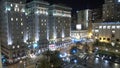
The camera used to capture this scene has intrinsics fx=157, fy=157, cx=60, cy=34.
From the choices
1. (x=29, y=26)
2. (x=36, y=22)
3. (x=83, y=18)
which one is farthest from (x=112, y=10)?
(x=29, y=26)

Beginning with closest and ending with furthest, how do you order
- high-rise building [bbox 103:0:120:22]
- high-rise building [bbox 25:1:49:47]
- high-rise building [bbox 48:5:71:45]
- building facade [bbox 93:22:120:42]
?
1. high-rise building [bbox 25:1:49:47]
2. building facade [bbox 93:22:120:42]
3. high-rise building [bbox 48:5:71:45]
4. high-rise building [bbox 103:0:120:22]

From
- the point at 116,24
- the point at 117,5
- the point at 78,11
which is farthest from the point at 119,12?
the point at 78,11

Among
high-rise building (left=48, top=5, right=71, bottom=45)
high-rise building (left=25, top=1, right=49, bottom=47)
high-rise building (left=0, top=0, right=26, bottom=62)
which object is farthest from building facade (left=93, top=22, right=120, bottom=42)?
high-rise building (left=0, top=0, right=26, bottom=62)

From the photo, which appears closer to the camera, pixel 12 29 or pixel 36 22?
pixel 12 29

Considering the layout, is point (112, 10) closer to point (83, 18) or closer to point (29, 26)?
point (83, 18)

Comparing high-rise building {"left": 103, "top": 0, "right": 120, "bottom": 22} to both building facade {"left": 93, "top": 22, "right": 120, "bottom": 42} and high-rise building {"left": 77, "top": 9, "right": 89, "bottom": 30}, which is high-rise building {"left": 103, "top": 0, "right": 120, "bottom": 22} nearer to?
building facade {"left": 93, "top": 22, "right": 120, "bottom": 42}

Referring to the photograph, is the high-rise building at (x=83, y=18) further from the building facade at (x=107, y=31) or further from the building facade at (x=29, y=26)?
the building facade at (x=107, y=31)

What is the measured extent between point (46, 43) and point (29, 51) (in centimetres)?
1073

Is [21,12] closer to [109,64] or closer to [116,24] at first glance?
[109,64]

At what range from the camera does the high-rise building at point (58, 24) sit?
6549 cm

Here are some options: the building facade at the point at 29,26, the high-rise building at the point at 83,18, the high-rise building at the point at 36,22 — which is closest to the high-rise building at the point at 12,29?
the building facade at the point at 29,26

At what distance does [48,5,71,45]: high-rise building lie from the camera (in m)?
65.5

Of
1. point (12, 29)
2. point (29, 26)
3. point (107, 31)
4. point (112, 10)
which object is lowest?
point (107, 31)

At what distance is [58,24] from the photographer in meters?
67.9
